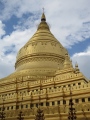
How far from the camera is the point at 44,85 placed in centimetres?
4456

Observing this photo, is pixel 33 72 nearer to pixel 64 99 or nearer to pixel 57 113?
pixel 64 99

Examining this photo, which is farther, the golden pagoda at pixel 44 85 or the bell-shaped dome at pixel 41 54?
the bell-shaped dome at pixel 41 54

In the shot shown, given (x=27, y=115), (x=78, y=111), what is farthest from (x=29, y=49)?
(x=78, y=111)

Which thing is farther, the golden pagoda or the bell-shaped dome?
the bell-shaped dome

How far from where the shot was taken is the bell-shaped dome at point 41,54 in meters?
53.9

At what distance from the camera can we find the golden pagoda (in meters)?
33.4

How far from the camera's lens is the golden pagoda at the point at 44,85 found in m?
33.4

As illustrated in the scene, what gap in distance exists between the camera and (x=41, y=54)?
5675 cm

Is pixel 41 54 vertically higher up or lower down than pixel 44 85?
higher up

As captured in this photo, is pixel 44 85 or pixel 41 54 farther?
pixel 41 54

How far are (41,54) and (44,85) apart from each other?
13944 mm

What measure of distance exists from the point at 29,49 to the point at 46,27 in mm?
10934

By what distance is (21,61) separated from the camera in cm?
5897

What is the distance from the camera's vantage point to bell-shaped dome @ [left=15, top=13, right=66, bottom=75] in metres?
53.9
